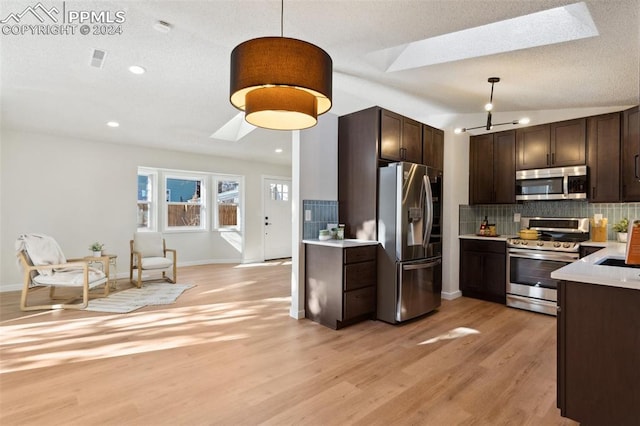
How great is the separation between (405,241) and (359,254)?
0.51 metres

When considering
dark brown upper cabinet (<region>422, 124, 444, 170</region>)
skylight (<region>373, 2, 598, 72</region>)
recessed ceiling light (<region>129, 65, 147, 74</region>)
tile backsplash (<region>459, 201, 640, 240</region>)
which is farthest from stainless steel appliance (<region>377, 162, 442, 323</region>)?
recessed ceiling light (<region>129, 65, 147, 74</region>)

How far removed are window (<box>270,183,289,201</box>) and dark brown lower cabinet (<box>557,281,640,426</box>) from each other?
7018 mm

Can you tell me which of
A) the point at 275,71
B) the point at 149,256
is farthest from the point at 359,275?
the point at 149,256

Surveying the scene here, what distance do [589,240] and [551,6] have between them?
3127 millimetres

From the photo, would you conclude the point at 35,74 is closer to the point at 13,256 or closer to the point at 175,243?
the point at 13,256

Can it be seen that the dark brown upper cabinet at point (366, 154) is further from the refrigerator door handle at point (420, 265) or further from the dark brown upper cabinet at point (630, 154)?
the dark brown upper cabinet at point (630, 154)

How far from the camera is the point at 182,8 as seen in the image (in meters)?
2.30

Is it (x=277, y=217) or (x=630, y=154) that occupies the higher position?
(x=630, y=154)

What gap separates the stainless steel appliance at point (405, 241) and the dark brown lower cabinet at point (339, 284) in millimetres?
157

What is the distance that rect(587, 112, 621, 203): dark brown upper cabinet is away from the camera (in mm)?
3751

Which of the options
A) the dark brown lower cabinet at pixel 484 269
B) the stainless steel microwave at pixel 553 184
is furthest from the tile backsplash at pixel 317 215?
the stainless steel microwave at pixel 553 184

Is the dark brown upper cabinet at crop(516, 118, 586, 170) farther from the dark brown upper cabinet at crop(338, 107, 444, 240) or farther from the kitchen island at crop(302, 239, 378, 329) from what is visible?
the kitchen island at crop(302, 239, 378, 329)

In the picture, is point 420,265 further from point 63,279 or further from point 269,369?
point 63,279

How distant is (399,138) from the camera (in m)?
3.80
